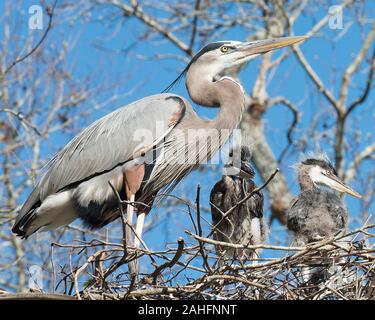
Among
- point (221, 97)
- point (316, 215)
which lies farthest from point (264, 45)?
point (316, 215)

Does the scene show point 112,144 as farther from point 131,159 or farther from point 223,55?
point 223,55

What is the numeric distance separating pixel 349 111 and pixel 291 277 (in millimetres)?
7745

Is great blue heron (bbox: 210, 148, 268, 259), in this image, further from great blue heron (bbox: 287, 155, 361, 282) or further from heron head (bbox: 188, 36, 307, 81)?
heron head (bbox: 188, 36, 307, 81)

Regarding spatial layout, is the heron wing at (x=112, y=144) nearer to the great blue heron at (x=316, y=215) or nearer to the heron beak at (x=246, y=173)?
the heron beak at (x=246, y=173)

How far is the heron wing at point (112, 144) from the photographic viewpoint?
7.20 meters

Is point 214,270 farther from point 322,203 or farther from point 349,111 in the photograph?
point 349,111

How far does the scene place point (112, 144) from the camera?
23.8ft

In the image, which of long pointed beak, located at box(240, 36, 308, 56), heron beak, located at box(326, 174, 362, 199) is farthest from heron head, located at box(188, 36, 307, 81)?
heron beak, located at box(326, 174, 362, 199)

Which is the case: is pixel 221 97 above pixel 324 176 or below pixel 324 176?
above

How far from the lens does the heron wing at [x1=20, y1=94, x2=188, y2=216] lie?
23.6 ft

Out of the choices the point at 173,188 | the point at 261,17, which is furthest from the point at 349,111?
the point at 173,188

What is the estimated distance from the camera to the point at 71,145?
7.52m

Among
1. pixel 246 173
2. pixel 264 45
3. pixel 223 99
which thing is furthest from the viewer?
pixel 264 45

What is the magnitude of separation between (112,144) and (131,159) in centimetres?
19
